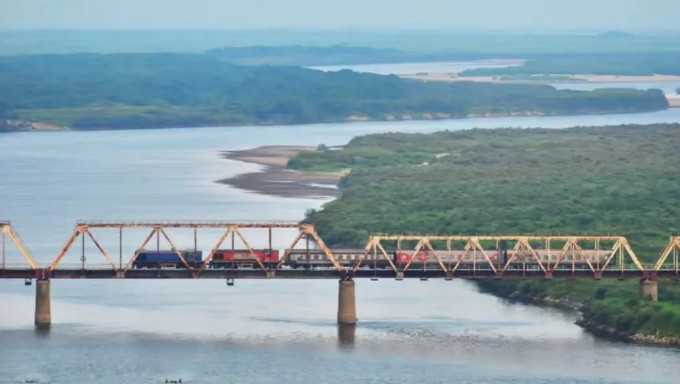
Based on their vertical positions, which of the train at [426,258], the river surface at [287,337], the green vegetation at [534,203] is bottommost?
the river surface at [287,337]

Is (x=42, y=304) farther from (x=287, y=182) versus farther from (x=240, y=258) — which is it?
(x=287, y=182)

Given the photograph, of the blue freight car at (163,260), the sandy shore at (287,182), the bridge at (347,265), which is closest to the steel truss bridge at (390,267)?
the bridge at (347,265)

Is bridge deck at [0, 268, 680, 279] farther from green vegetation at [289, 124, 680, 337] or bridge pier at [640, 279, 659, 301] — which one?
green vegetation at [289, 124, 680, 337]

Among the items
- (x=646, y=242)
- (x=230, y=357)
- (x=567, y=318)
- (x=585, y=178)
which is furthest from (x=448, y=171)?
(x=230, y=357)

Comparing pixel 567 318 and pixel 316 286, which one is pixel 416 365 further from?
pixel 316 286

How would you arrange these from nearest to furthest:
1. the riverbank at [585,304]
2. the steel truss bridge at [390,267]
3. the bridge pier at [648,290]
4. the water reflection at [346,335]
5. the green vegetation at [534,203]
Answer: the water reflection at [346,335]
the riverbank at [585,304]
the steel truss bridge at [390,267]
the bridge pier at [648,290]
the green vegetation at [534,203]

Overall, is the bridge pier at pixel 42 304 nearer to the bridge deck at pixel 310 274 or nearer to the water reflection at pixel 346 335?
the bridge deck at pixel 310 274

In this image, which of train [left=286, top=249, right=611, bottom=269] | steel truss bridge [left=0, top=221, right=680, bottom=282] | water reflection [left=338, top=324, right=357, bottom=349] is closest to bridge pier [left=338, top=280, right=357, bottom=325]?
water reflection [left=338, top=324, right=357, bottom=349]
